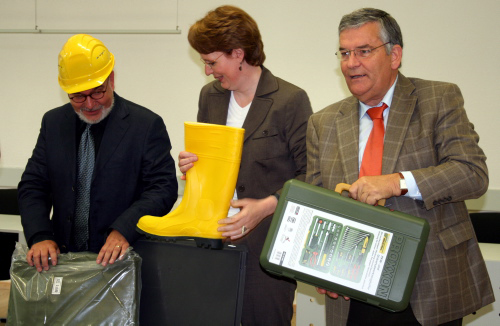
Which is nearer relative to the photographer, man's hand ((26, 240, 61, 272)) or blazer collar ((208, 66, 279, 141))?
man's hand ((26, 240, 61, 272))

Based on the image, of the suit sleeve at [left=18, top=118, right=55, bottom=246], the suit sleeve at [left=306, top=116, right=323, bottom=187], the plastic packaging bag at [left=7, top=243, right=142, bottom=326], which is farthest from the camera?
the suit sleeve at [left=18, top=118, right=55, bottom=246]

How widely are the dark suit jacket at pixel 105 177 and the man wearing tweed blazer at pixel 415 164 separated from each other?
1.98 feet

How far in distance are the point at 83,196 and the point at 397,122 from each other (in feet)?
3.66

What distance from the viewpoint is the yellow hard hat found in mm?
1884

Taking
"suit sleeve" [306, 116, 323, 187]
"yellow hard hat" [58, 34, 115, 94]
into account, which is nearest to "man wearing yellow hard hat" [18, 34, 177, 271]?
"yellow hard hat" [58, 34, 115, 94]

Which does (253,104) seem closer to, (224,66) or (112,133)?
(224,66)

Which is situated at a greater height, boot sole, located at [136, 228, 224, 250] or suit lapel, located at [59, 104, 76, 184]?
suit lapel, located at [59, 104, 76, 184]

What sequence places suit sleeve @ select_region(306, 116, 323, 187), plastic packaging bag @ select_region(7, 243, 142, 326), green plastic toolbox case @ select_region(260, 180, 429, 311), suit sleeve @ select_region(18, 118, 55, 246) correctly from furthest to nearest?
suit sleeve @ select_region(18, 118, 55, 246) < suit sleeve @ select_region(306, 116, 323, 187) < plastic packaging bag @ select_region(7, 243, 142, 326) < green plastic toolbox case @ select_region(260, 180, 429, 311)

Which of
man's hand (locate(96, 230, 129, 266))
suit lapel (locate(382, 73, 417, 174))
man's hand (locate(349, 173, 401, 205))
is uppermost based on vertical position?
suit lapel (locate(382, 73, 417, 174))

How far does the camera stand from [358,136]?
1637 mm

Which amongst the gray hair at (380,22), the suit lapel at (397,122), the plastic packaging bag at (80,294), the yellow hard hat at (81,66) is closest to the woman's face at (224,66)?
the yellow hard hat at (81,66)

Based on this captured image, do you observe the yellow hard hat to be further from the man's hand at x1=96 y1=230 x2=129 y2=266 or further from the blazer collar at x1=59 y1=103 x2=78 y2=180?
the man's hand at x1=96 y1=230 x2=129 y2=266

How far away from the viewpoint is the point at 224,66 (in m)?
1.96

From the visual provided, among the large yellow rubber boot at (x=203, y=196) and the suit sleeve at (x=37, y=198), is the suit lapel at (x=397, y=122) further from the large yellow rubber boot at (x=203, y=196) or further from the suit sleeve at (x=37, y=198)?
the suit sleeve at (x=37, y=198)
